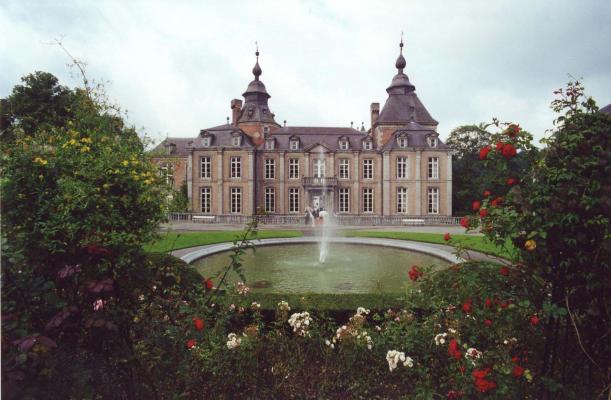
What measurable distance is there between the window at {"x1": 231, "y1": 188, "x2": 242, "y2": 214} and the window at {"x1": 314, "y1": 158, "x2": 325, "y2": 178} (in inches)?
291

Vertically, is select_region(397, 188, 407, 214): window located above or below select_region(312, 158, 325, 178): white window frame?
below

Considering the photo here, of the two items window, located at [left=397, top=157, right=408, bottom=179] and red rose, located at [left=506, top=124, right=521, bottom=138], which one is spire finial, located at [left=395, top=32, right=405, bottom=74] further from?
red rose, located at [left=506, top=124, right=521, bottom=138]

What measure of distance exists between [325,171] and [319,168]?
645mm

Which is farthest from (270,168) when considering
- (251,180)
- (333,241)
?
(333,241)

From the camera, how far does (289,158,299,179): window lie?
32.0 meters

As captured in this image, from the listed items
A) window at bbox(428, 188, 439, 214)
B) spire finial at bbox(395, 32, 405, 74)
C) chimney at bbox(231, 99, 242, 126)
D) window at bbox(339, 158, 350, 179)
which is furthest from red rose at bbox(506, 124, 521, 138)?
spire finial at bbox(395, 32, 405, 74)

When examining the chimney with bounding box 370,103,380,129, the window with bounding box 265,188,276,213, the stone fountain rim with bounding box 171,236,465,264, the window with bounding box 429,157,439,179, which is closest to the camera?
the stone fountain rim with bounding box 171,236,465,264

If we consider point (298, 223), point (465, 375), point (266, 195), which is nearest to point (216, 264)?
point (465, 375)

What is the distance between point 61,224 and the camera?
96.2 inches

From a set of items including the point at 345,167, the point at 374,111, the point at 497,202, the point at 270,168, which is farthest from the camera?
the point at 374,111

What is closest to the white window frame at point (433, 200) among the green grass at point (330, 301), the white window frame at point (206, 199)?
the white window frame at point (206, 199)

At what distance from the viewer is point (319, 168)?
31891 mm

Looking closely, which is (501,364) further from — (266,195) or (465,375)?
(266,195)

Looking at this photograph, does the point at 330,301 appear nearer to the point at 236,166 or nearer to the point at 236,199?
the point at 236,199
